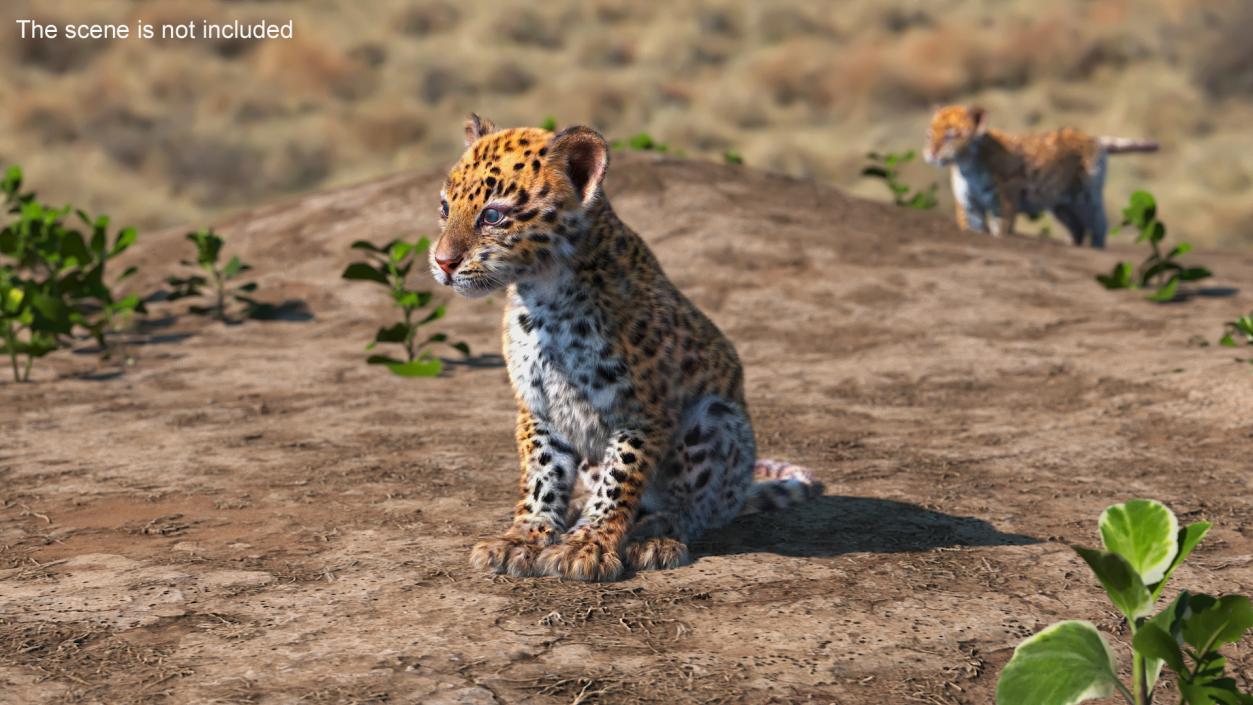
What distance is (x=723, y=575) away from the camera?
15.2ft

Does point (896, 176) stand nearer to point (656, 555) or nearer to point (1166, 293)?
point (1166, 293)

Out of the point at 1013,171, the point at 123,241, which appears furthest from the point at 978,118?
the point at 123,241

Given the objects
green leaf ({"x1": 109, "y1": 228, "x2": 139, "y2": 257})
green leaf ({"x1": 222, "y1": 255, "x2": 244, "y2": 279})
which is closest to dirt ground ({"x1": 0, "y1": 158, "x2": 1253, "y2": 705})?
green leaf ({"x1": 222, "y1": 255, "x2": 244, "y2": 279})

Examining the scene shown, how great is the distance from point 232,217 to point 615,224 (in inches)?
410

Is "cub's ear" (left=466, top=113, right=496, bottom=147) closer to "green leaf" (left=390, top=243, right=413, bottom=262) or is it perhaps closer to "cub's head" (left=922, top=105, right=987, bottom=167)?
"green leaf" (left=390, top=243, right=413, bottom=262)

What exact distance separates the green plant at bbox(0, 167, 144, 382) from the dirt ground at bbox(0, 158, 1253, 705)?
27cm

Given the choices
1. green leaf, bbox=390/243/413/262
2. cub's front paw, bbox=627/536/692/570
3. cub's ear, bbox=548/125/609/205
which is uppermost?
cub's ear, bbox=548/125/609/205

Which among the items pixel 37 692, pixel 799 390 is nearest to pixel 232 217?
pixel 799 390

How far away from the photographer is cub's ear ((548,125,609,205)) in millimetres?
4637

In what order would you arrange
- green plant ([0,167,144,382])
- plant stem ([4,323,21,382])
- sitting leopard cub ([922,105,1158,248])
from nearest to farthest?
1. plant stem ([4,323,21,382])
2. green plant ([0,167,144,382])
3. sitting leopard cub ([922,105,1158,248])

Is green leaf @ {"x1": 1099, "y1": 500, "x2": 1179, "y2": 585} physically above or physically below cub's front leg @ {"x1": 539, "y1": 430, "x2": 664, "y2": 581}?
above

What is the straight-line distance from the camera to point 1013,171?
14.4 m

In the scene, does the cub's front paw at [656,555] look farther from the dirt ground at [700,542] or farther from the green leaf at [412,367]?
the green leaf at [412,367]

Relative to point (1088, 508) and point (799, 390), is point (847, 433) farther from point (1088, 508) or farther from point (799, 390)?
point (1088, 508)
